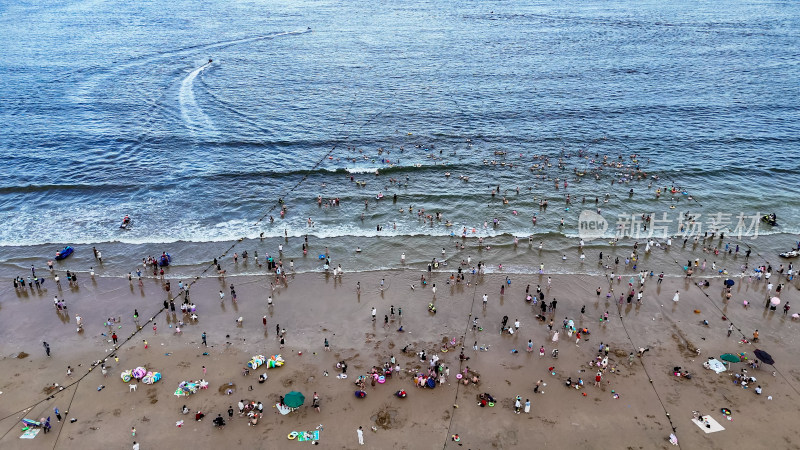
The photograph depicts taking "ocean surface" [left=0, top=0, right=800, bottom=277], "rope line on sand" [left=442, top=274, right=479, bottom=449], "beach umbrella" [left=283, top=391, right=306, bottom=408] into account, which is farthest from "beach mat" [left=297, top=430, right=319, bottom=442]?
"ocean surface" [left=0, top=0, right=800, bottom=277]

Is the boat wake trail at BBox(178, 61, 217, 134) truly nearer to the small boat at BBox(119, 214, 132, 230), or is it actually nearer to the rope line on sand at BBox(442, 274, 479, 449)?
the small boat at BBox(119, 214, 132, 230)

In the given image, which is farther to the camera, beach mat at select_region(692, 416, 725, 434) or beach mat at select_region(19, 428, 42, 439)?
beach mat at select_region(692, 416, 725, 434)

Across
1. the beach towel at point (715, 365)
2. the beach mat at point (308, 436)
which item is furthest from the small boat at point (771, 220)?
A: the beach mat at point (308, 436)

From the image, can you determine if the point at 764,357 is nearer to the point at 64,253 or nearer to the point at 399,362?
the point at 399,362

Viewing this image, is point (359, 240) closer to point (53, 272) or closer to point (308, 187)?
point (308, 187)

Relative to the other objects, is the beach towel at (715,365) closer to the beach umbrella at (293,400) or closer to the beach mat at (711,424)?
the beach mat at (711,424)

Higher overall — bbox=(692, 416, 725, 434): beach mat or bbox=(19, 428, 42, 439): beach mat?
bbox=(692, 416, 725, 434): beach mat
